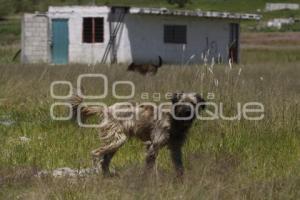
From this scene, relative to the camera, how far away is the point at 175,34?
35.1 meters

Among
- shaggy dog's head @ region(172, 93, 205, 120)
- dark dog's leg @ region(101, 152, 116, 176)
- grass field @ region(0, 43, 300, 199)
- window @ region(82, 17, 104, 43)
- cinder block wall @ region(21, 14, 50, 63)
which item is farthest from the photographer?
cinder block wall @ region(21, 14, 50, 63)

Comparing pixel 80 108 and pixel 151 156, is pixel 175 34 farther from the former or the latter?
pixel 151 156

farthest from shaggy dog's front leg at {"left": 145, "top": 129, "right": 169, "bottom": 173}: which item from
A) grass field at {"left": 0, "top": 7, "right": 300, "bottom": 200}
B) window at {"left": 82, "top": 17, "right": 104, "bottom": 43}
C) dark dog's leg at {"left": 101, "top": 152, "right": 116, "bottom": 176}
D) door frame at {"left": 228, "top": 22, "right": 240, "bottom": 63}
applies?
door frame at {"left": 228, "top": 22, "right": 240, "bottom": 63}

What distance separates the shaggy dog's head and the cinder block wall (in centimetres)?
2864

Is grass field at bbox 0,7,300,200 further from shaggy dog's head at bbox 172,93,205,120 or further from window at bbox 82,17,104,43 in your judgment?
window at bbox 82,17,104,43

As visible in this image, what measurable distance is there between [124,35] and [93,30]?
1.64 meters

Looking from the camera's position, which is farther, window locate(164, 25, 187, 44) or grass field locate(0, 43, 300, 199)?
window locate(164, 25, 187, 44)

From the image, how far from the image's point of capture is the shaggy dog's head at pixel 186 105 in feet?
22.9

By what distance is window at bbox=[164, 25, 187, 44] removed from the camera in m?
34.9

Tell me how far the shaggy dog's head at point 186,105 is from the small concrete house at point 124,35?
83.8 feet

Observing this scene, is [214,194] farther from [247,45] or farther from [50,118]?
[247,45]

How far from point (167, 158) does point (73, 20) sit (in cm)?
2666

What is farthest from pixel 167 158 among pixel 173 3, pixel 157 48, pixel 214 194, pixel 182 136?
pixel 173 3

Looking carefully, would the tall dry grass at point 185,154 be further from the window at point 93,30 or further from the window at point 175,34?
the window at point 175,34
